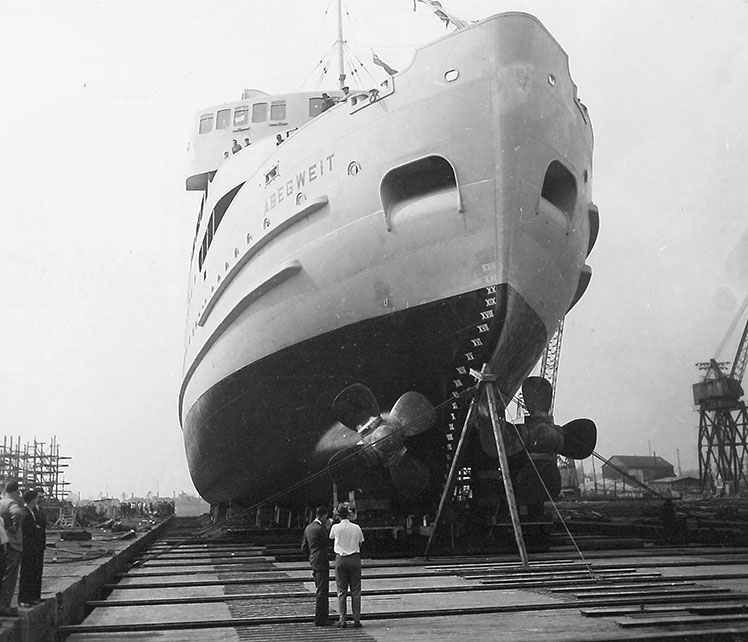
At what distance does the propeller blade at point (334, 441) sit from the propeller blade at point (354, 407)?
0.97ft

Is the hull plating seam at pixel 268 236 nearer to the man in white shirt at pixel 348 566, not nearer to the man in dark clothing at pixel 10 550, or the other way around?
the man in white shirt at pixel 348 566

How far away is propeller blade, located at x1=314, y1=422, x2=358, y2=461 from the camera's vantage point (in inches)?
394

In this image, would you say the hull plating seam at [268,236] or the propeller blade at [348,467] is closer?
the propeller blade at [348,467]

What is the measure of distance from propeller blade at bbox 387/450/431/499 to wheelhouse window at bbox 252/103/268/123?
9.97 m

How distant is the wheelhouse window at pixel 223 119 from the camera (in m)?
17.2

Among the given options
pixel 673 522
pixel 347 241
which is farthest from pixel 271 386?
pixel 673 522

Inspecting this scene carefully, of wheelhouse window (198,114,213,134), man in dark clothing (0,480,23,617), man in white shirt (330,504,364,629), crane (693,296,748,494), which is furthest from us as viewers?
crane (693,296,748,494)

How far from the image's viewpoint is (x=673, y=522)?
12.3 m

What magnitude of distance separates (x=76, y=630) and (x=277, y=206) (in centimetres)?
715

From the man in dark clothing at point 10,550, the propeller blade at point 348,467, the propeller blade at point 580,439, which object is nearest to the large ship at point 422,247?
the propeller blade at point 348,467

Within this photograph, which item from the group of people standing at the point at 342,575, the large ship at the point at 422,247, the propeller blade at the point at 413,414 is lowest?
the group of people standing at the point at 342,575

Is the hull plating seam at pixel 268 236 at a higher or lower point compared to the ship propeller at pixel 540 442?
higher

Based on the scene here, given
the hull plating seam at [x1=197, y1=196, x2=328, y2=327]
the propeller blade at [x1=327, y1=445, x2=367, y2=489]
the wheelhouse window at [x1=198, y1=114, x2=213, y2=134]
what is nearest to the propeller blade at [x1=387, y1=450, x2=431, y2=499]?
the propeller blade at [x1=327, y1=445, x2=367, y2=489]

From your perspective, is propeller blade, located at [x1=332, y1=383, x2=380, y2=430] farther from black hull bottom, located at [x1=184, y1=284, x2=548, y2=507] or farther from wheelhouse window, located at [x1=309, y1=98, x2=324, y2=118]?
wheelhouse window, located at [x1=309, y1=98, x2=324, y2=118]
